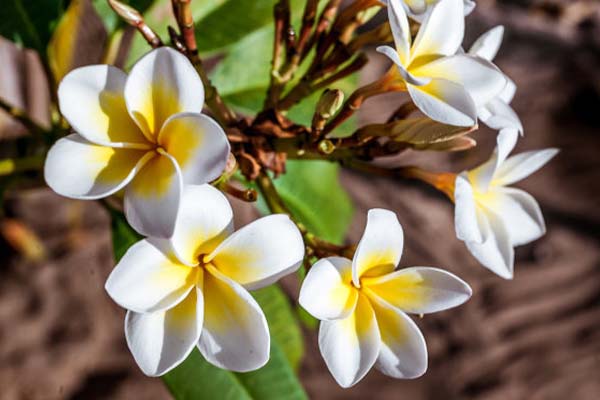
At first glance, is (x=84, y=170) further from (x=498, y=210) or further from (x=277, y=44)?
(x=498, y=210)

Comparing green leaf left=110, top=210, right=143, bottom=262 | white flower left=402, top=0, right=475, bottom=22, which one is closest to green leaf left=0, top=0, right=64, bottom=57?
green leaf left=110, top=210, right=143, bottom=262

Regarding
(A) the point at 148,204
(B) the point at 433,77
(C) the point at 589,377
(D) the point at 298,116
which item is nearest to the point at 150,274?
(A) the point at 148,204

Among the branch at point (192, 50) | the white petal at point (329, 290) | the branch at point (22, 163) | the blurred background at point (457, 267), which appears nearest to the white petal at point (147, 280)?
the white petal at point (329, 290)

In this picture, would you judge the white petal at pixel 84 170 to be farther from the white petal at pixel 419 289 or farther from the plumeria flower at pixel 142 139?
the white petal at pixel 419 289

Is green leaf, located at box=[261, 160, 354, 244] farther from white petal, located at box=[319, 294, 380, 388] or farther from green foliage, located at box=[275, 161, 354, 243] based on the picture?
white petal, located at box=[319, 294, 380, 388]

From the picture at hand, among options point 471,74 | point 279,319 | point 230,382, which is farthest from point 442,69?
point 279,319
